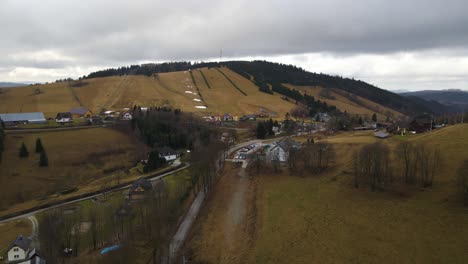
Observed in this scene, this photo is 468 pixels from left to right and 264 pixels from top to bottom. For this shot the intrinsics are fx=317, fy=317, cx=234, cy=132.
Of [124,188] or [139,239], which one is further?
[124,188]

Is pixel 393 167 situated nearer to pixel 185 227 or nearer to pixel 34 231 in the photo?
pixel 185 227

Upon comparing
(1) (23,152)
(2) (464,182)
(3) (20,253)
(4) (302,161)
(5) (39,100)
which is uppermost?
(5) (39,100)

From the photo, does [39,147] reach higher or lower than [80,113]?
lower

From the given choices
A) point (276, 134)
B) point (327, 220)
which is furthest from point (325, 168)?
point (276, 134)

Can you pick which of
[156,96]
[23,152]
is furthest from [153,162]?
[156,96]

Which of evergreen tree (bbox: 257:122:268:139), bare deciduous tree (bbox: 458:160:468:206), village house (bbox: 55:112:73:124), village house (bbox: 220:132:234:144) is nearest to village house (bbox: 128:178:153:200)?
village house (bbox: 220:132:234:144)

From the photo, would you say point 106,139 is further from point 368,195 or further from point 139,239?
point 368,195

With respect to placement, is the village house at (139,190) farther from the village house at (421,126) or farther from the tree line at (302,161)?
the village house at (421,126)
